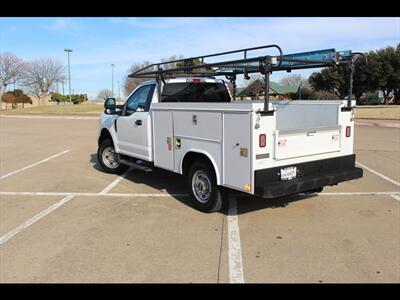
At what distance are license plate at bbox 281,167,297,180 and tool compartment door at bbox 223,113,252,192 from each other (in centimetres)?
53

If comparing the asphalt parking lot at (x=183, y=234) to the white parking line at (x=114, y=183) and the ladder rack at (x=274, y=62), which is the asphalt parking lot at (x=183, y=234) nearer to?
the white parking line at (x=114, y=183)

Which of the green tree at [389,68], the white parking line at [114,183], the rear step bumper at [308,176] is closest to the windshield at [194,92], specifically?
the white parking line at [114,183]

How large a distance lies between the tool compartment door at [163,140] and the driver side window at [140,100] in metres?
0.54

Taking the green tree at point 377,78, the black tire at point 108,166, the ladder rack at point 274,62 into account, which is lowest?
the black tire at point 108,166

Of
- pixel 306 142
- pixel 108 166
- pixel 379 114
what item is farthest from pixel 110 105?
pixel 379 114

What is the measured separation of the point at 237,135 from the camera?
4840 mm

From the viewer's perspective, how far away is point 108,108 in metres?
8.07

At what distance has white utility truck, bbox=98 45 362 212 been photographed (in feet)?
15.6

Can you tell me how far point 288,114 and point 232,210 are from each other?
1.91 metres

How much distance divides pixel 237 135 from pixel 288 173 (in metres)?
0.88

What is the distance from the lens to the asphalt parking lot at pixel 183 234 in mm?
3801

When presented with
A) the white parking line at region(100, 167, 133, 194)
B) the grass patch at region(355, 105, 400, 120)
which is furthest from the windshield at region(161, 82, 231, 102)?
the grass patch at region(355, 105, 400, 120)
